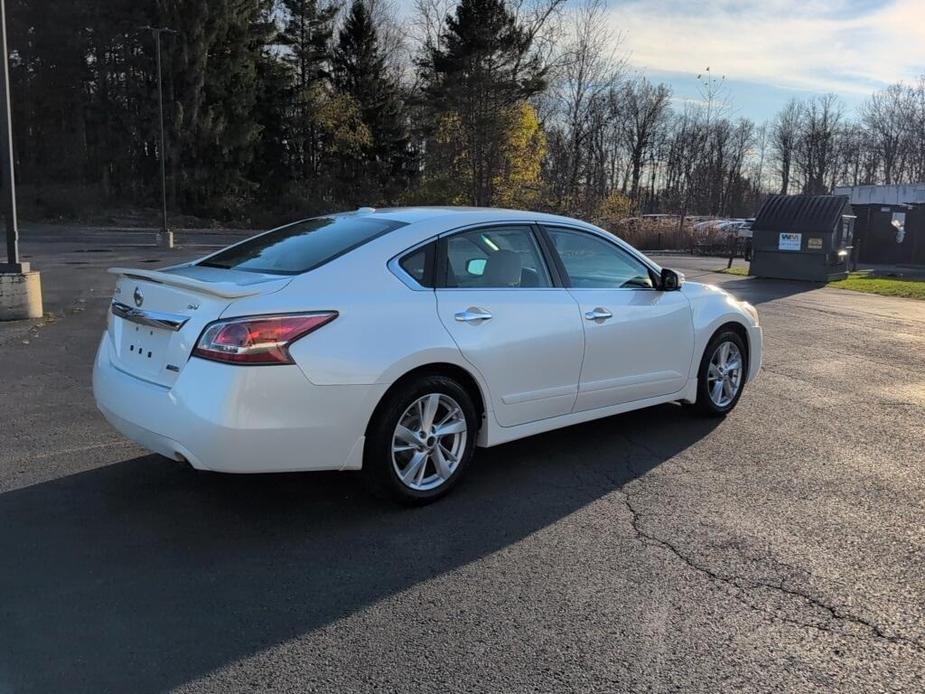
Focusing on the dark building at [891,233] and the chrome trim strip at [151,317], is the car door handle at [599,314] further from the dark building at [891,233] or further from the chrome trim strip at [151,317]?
the dark building at [891,233]

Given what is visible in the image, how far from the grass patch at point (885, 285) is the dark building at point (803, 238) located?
441mm

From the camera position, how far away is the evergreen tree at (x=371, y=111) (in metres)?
49.5

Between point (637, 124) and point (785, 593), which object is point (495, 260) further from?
point (637, 124)

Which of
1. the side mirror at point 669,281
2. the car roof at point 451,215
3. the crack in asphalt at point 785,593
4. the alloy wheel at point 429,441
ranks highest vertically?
the car roof at point 451,215

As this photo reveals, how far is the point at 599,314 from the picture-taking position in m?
4.86

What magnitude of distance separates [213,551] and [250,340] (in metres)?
1.05

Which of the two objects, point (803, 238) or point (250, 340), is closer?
point (250, 340)

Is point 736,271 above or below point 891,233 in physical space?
below

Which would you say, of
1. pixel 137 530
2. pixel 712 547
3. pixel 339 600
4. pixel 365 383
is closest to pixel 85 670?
pixel 339 600

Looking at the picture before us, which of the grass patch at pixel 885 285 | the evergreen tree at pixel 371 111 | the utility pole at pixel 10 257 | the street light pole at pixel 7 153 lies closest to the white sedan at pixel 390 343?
the utility pole at pixel 10 257

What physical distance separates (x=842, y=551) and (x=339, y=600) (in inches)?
96.7

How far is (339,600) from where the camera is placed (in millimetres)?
3193

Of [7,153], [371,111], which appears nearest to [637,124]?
[371,111]

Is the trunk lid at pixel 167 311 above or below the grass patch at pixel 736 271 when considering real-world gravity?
above
